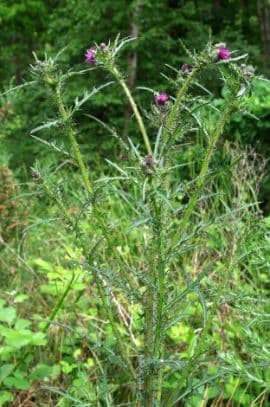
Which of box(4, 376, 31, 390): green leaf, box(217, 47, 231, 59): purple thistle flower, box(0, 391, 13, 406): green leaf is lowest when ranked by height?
box(0, 391, 13, 406): green leaf

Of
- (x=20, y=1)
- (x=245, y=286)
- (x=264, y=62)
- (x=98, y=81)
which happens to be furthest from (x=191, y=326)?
(x=20, y=1)

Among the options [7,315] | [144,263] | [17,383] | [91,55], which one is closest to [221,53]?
[91,55]

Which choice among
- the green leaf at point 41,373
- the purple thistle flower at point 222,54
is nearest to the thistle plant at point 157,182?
the purple thistle flower at point 222,54

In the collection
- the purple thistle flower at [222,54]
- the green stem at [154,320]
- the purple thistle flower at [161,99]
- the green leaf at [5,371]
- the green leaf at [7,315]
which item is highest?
the purple thistle flower at [222,54]

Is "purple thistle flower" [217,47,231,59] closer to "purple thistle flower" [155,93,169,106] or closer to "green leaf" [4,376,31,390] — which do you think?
"purple thistle flower" [155,93,169,106]

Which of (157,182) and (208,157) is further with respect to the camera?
(208,157)

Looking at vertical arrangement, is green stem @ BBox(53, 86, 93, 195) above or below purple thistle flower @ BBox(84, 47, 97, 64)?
below

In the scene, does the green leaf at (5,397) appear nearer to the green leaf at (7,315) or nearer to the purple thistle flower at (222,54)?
the green leaf at (7,315)

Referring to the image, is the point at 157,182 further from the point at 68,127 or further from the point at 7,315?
the point at 7,315

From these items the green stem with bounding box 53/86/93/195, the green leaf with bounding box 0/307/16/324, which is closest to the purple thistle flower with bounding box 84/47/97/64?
the green stem with bounding box 53/86/93/195

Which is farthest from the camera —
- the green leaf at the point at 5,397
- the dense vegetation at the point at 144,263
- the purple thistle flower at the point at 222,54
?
the green leaf at the point at 5,397

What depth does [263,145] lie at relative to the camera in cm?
502

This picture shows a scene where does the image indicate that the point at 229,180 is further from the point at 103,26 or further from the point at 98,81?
the point at 103,26

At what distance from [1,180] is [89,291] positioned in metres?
0.91
